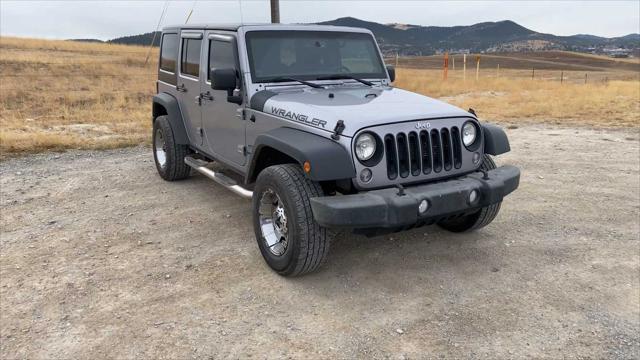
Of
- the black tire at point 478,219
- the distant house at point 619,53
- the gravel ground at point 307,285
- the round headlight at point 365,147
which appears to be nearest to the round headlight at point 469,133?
the black tire at point 478,219

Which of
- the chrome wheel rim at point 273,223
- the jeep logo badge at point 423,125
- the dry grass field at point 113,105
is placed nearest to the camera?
the jeep logo badge at point 423,125

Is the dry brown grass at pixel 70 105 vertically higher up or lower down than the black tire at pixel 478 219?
higher up

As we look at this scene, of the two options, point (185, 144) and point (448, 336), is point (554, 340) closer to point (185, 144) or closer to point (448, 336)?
point (448, 336)

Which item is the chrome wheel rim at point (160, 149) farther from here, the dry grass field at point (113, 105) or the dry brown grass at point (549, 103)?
the dry brown grass at point (549, 103)

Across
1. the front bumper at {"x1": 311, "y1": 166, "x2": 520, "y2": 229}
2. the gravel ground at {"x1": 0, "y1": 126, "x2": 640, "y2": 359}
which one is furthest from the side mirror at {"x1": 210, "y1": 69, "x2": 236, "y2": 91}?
the front bumper at {"x1": 311, "y1": 166, "x2": 520, "y2": 229}

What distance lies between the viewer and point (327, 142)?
356cm

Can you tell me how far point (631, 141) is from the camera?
9141mm

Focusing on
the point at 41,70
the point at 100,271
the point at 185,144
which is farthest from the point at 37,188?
the point at 41,70

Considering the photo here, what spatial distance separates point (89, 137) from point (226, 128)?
5.76 meters

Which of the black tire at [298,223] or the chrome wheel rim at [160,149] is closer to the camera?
the black tire at [298,223]

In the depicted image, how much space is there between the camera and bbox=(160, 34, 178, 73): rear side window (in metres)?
6.25

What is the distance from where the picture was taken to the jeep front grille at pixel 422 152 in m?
3.59

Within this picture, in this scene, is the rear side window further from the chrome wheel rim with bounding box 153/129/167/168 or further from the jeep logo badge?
the jeep logo badge

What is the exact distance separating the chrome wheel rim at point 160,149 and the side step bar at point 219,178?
0.59 meters
